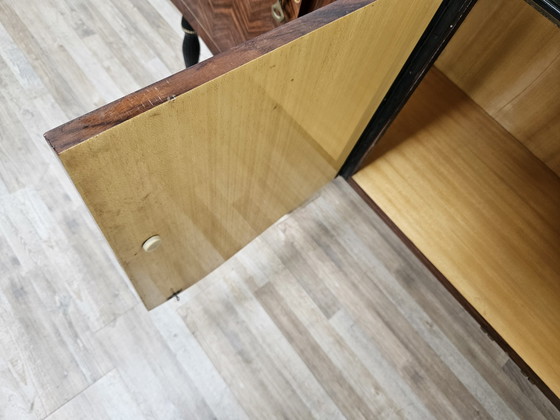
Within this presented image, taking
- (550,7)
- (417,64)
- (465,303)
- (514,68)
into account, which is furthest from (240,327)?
(514,68)

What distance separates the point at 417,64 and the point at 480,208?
0.58 metres

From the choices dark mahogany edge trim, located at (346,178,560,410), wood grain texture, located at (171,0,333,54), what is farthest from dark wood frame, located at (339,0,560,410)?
wood grain texture, located at (171,0,333,54)

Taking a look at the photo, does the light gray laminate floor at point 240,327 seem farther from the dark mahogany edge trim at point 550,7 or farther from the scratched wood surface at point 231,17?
the dark mahogany edge trim at point 550,7

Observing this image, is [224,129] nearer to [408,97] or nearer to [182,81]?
[182,81]

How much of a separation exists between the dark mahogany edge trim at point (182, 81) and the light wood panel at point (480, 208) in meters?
0.74

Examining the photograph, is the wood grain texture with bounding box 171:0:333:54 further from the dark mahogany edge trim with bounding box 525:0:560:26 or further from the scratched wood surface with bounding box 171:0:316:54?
the dark mahogany edge trim with bounding box 525:0:560:26

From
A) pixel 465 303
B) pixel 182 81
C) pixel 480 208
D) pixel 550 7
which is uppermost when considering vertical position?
pixel 550 7

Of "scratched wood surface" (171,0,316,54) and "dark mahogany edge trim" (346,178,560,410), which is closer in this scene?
"scratched wood surface" (171,0,316,54)

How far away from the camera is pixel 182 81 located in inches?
12.5

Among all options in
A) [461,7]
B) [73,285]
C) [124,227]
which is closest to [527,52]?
[461,7]

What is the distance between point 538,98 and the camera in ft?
3.54

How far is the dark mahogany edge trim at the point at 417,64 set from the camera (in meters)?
0.58

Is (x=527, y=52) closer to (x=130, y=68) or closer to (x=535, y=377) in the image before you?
(x=535, y=377)

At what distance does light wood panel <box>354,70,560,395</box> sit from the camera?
0.96 meters
